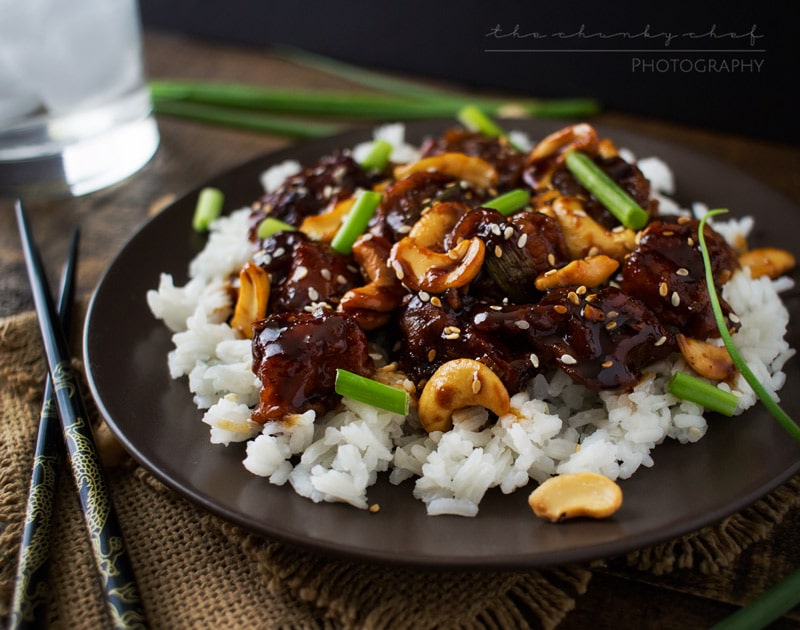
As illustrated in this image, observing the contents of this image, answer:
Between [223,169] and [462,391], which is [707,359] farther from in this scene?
[223,169]

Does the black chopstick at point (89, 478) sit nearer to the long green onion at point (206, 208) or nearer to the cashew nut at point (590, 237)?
the long green onion at point (206, 208)

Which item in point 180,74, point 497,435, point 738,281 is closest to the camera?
point 497,435

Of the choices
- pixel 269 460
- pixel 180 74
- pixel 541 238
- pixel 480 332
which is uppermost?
pixel 541 238

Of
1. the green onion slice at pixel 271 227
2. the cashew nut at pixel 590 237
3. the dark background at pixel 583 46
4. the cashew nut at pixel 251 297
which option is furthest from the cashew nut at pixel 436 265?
the dark background at pixel 583 46

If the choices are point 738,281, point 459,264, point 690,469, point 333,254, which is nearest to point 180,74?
point 333,254

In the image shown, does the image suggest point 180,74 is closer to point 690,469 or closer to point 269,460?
point 269,460

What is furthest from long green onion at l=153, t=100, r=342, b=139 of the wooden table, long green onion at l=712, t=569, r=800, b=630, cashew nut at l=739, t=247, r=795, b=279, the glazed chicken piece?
long green onion at l=712, t=569, r=800, b=630

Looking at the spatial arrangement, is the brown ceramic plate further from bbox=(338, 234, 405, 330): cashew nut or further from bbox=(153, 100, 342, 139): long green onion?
bbox=(153, 100, 342, 139): long green onion
